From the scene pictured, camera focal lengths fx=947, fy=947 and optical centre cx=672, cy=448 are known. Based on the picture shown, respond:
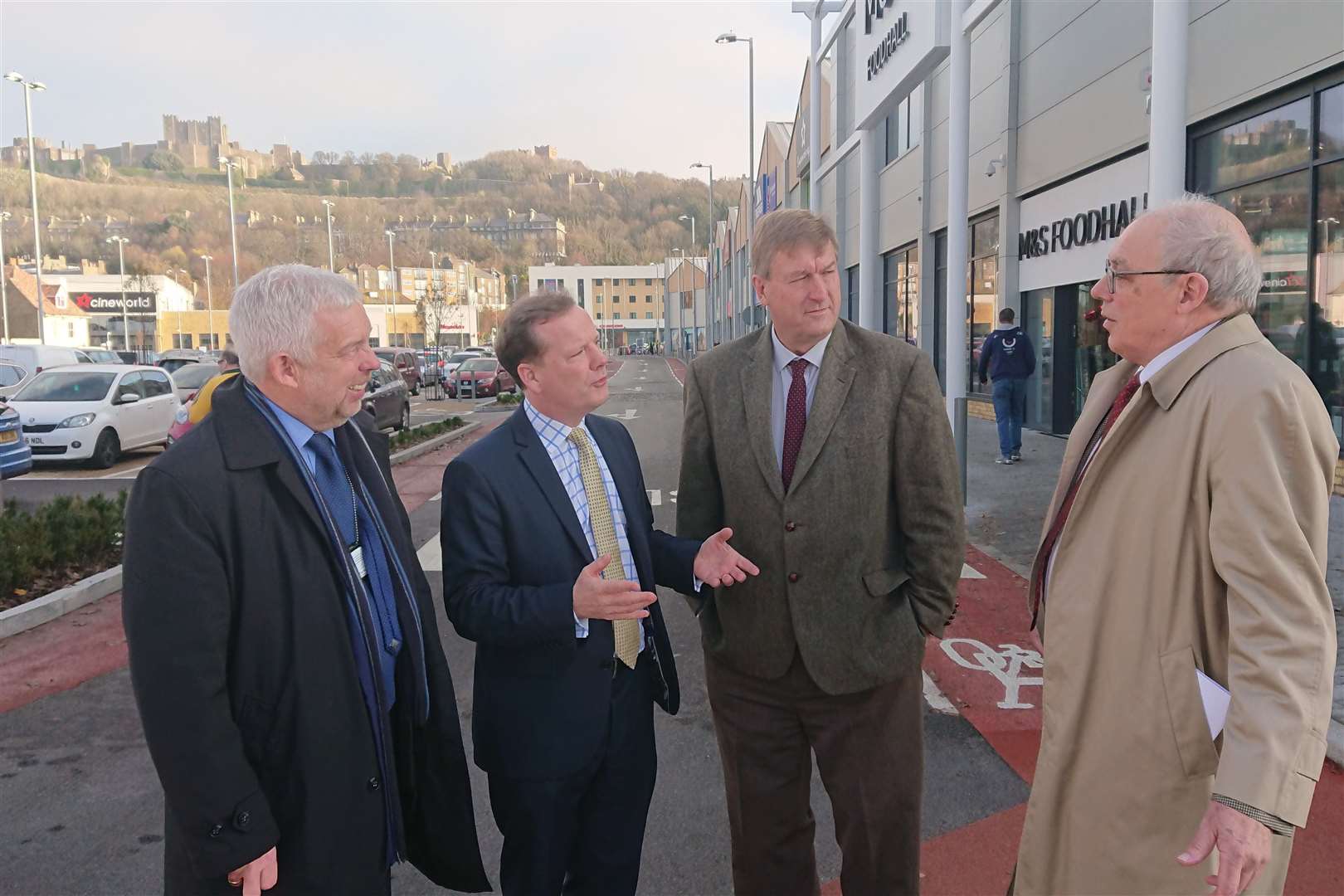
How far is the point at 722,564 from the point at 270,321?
1228mm

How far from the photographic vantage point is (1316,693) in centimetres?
168

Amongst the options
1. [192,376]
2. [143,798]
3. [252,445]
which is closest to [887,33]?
[143,798]

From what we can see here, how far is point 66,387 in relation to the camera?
49.4 feet

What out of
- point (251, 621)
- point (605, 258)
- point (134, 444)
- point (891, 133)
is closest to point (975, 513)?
point (251, 621)

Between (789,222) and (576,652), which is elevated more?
(789,222)

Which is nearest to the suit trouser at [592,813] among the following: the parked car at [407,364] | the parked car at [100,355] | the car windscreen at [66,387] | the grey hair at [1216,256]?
the grey hair at [1216,256]

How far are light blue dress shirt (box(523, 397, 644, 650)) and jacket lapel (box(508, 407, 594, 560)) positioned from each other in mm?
25

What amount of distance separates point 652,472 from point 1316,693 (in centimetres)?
1209

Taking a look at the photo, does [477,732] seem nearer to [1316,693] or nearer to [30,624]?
[1316,693]

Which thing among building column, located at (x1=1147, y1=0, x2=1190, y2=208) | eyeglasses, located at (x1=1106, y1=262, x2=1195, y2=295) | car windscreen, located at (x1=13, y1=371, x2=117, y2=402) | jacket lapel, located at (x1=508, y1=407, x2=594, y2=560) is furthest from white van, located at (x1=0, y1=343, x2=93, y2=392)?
eyeglasses, located at (x1=1106, y1=262, x2=1195, y2=295)

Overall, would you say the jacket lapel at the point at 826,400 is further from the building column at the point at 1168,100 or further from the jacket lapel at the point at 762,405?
the building column at the point at 1168,100

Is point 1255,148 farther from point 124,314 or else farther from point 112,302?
point 112,302

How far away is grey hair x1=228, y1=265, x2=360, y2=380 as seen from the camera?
6.68ft

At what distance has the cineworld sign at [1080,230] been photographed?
1309cm
